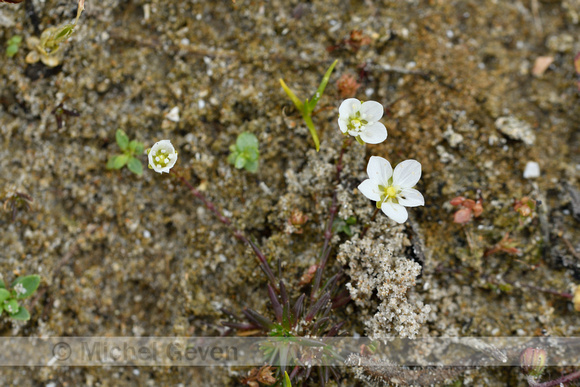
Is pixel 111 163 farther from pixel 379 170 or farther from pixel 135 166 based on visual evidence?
pixel 379 170

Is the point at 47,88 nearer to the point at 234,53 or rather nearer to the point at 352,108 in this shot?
the point at 234,53

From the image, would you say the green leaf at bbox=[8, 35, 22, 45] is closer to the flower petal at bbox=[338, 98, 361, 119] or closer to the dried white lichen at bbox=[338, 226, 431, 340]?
the flower petal at bbox=[338, 98, 361, 119]

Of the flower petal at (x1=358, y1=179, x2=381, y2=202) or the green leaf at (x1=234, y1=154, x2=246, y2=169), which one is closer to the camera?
the flower petal at (x1=358, y1=179, x2=381, y2=202)

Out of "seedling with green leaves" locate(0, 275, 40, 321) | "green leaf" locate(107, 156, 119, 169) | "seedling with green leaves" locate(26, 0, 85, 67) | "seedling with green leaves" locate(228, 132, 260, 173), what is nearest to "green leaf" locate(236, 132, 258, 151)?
"seedling with green leaves" locate(228, 132, 260, 173)

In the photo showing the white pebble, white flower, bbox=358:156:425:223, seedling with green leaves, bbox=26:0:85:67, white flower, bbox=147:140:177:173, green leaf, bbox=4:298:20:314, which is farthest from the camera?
the white pebble

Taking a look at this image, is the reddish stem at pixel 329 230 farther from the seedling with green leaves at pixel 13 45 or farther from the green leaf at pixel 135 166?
the seedling with green leaves at pixel 13 45

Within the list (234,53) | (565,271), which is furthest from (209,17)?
(565,271)
